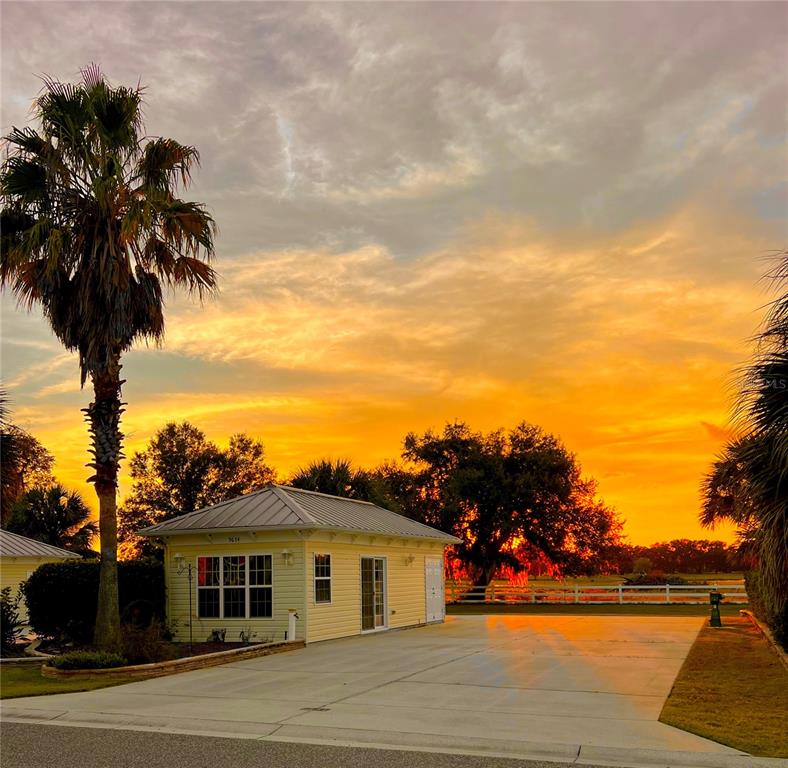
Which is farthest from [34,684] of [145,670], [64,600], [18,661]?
[64,600]

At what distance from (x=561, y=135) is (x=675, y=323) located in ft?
19.3

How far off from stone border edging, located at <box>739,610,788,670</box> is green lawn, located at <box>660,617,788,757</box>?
0.12 m

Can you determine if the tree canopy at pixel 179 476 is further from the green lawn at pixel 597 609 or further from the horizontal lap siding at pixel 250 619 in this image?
the horizontal lap siding at pixel 250 619

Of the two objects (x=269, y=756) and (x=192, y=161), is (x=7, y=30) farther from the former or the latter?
(x=269, y=756)

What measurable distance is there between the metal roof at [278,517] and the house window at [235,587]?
0.93 meters

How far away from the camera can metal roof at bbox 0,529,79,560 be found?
25125mm

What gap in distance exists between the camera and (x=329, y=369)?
85.1ft

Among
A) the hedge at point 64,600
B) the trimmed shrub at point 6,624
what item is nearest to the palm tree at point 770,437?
the hedge at point 64,600

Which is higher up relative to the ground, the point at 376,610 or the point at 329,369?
the point at 329,369

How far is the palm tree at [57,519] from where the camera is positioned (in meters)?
32.5

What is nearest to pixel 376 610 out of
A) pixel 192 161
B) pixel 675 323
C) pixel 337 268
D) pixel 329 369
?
pixel 329 369

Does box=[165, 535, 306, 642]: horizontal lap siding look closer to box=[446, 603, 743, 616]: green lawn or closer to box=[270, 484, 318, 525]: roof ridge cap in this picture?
box=[270, 484, 318, 525]: roof ridge cap

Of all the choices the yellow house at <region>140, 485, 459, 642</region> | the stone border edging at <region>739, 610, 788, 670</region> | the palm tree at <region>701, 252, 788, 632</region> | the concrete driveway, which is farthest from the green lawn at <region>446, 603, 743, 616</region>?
the palm tree at <region>701, 252, 788, 632</region>

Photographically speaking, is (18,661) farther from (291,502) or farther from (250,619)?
(291,502)
